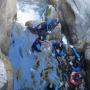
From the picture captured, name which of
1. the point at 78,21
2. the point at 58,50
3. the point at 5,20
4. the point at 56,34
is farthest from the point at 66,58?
the point at 5,20

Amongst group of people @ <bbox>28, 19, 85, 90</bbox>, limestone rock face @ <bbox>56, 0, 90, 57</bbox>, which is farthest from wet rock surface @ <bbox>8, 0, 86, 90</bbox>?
limestone rock face @ <bbox>56, 0, 90, 57</bbox>

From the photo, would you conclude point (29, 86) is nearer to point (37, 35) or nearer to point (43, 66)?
point (43, 66)

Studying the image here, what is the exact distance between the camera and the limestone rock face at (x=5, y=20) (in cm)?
300

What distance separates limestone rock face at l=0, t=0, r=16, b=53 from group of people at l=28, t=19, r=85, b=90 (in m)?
0.29

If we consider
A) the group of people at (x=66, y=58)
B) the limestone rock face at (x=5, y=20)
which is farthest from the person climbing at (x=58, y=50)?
the limestone rock face at (x=5, y=20)

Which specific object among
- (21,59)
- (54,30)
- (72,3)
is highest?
(72,3)

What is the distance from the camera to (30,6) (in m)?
3.91

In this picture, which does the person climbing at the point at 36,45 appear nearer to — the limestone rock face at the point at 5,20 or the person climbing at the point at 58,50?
the person climbing at the point at 58,50

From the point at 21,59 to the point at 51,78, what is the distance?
34cm

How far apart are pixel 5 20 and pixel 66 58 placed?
2.27 ft

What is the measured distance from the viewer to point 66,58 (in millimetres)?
3293

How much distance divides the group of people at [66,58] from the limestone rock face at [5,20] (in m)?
0.29

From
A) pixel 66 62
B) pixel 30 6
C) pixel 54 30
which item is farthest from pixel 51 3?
pixel 66 62

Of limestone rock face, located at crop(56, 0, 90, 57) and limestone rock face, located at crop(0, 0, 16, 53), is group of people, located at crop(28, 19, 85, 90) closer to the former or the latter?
limestone rock face, located at crop(56, 0, 90, 57)
